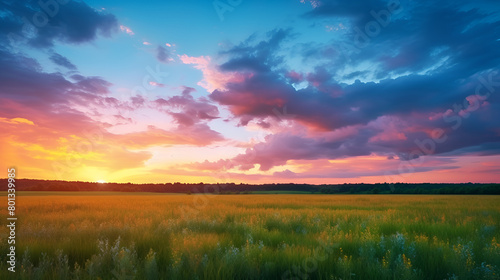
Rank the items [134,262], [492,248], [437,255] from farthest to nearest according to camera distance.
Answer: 1. [492,248]
2. [437,255]
3. [134,262]

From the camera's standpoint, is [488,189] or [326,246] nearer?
[326,246]

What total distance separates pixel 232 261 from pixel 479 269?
12.3 ft

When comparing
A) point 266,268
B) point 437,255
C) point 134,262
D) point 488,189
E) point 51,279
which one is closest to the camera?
point 51,279

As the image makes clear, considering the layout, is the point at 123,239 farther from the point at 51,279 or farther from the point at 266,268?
the point at 266,268

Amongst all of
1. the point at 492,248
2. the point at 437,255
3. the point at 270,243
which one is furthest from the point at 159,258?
the point at 492,248

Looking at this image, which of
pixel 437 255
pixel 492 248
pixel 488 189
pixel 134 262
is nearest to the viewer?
pixel 134 262

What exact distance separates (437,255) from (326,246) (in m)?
1.85

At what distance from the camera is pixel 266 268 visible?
12.8 feet

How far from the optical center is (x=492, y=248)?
4777 millimetres

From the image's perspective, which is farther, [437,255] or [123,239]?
[123,239]

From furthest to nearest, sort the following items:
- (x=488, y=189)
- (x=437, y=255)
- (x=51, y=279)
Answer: (x=488, y=189) → (x=437, y=255) → (x=51, y=279)

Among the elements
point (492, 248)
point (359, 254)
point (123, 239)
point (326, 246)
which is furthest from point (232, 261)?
point (492, 248)

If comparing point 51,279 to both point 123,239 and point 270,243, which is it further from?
point 270,243

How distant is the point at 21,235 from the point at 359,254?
25.1 ft
